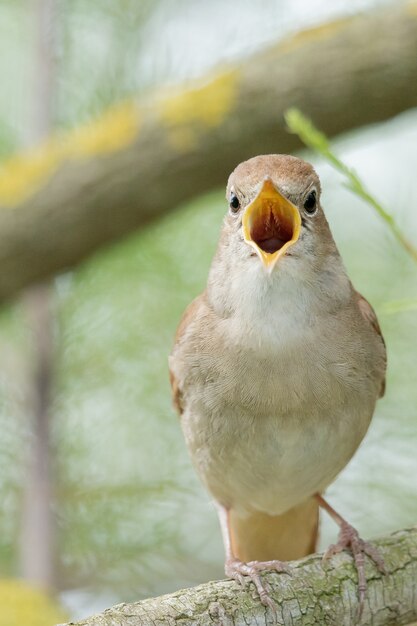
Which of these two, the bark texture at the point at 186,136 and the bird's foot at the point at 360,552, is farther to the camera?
the bark texture at the point at 186,136

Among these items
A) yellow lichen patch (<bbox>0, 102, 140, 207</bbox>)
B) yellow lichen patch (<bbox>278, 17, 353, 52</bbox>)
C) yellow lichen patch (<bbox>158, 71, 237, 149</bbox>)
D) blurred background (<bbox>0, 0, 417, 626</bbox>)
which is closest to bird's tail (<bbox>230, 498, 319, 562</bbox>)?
blurred background (<bbox>0, 0, 417, 626</bbox>)

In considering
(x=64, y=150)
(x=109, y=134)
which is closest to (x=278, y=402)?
(x=109, y=134)

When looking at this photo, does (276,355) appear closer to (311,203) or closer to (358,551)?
(311,203)

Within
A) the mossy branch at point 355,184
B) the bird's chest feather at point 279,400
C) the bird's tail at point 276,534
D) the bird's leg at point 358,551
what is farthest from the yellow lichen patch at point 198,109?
the mossy branch at point 355,184

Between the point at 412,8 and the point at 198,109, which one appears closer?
the point at 412,8

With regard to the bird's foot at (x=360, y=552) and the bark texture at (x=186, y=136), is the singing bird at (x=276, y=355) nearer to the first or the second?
the bird's foot at (x=360, y=552)
